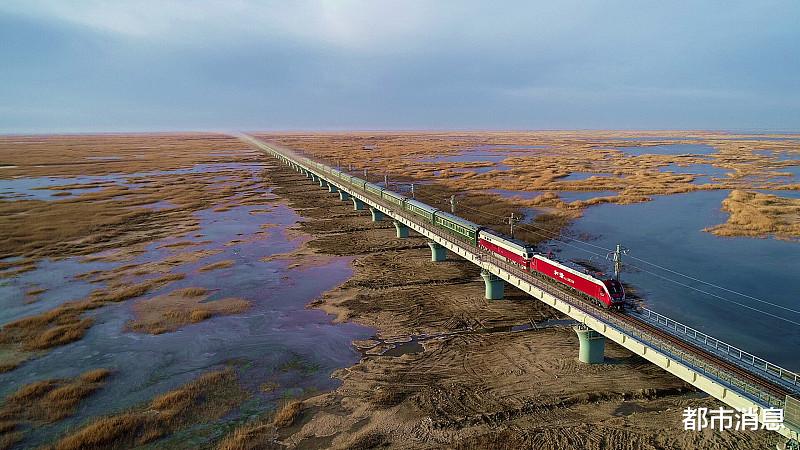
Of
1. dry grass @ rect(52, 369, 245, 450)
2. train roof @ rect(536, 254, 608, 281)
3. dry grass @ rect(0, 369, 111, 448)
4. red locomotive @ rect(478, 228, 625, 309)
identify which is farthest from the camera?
train roof @ rect(536, 254, 608, 281)

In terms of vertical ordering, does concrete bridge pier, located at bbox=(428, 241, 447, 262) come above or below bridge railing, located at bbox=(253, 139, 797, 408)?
below

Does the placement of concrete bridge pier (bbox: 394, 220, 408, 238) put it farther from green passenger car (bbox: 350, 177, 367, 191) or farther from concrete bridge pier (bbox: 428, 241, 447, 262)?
green passenger car (bbox: 350, 177, 367, 191)

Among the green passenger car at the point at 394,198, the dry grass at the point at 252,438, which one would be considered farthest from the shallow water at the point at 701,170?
the dry grass at the point at 252,438

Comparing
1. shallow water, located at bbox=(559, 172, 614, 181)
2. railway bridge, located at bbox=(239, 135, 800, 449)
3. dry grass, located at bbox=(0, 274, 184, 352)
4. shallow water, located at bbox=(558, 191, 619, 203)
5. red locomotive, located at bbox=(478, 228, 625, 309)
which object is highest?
red locomotive, located at bbox=(478, 228, 625, 309)

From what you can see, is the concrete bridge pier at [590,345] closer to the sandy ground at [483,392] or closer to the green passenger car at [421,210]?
the sandy ground at [483,392]

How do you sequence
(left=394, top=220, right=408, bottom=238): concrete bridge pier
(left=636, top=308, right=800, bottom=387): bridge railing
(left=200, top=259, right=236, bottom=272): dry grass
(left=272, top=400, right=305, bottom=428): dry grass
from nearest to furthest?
(left=636, top=308, right=800, bottom=387): bridge railing → (left=272, top=400, right=305, bottom=428): dry grass → (left=200, top=259, right=236, bottom=272): dry grass → (left=394, top=220, right=408, bottom=238): concrete bridge pier

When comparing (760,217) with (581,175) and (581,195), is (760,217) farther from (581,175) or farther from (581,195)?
(581,175)

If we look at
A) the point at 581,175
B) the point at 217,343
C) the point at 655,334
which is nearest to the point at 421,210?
the point at 217,343

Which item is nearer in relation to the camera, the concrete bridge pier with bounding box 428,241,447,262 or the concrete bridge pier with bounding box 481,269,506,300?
the concrete bridge pier with bounding box 481,269,506,300

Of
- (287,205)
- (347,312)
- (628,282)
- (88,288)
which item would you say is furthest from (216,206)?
(628,282)

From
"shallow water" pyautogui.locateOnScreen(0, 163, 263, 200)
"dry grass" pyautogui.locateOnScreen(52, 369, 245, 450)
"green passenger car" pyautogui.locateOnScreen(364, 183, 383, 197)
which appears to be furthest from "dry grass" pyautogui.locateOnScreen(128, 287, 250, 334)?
"shallow water" pyautogui.locateOnScreen(0, 163, 263, 200)
